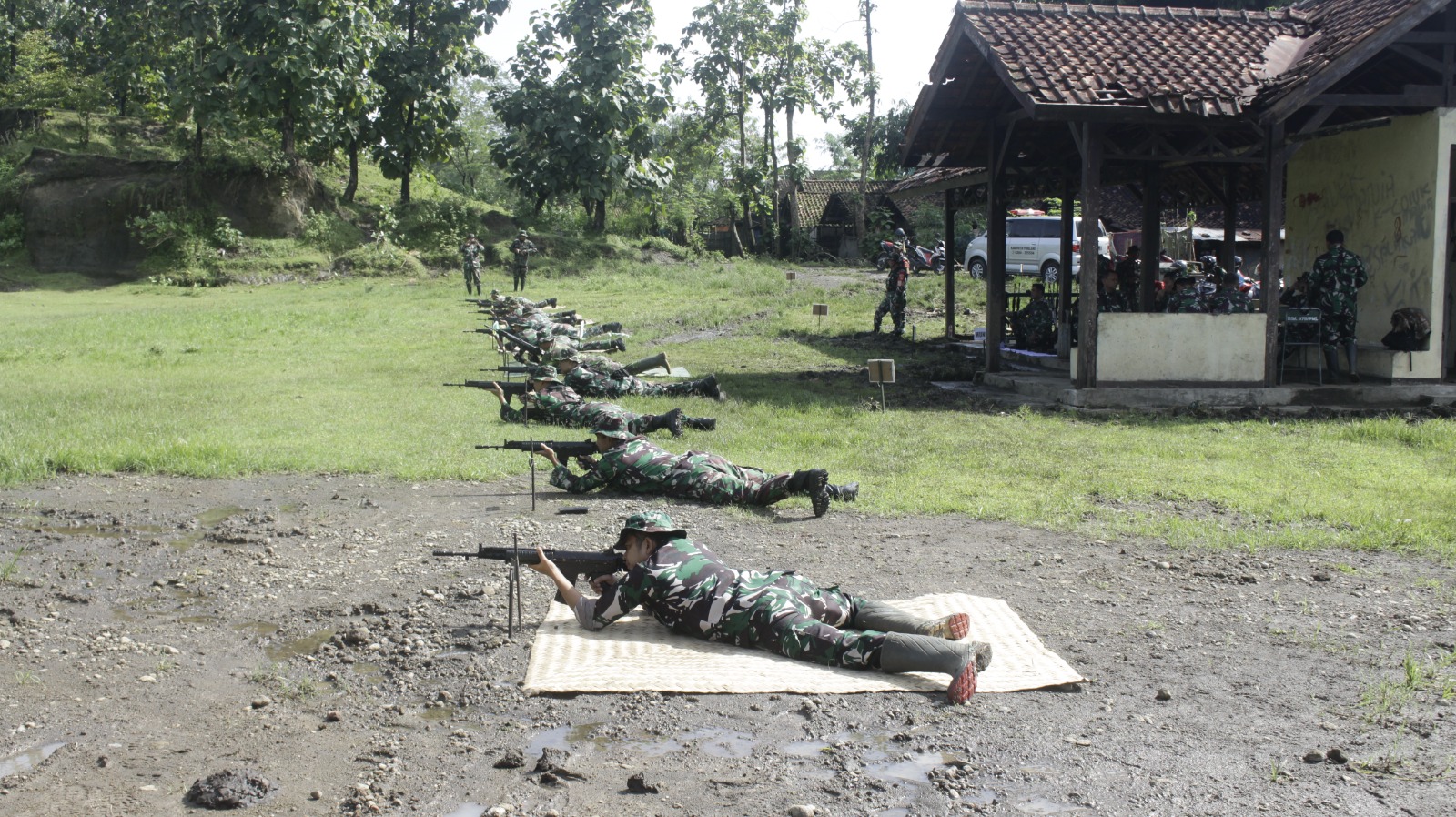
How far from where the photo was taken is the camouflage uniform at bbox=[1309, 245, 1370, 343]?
47.9 ft

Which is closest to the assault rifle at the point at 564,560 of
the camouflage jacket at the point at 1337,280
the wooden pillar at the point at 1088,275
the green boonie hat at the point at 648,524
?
the green boonie hat at the point at 648,524

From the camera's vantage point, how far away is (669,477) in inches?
367

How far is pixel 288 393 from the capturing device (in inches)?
587

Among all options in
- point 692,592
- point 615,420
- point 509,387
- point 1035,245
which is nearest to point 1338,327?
point 615,420

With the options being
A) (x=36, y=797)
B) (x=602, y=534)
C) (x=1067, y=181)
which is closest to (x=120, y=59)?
(x=1067, y=181)

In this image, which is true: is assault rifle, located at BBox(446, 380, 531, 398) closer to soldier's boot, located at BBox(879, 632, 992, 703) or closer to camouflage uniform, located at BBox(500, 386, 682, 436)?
camouflage uniform, located at BBox(500, 386, 682, 436)

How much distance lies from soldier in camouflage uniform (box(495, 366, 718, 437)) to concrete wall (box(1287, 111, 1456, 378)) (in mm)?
8834

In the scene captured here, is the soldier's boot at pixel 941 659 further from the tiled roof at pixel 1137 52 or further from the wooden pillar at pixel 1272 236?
the wooden pillar at pixel 1272 236

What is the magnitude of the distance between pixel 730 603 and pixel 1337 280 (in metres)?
12.0

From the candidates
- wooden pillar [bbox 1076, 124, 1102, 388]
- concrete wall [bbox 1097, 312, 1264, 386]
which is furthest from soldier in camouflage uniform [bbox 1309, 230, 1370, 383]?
wooden pillar [bbox 1076, 124, 1102, 388]

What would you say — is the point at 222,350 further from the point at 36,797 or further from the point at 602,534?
the point at 36,797

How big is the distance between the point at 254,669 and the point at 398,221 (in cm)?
3464

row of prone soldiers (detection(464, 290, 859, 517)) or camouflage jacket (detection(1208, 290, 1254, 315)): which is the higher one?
camouflage jacket (detection(1208, 290, 1254, 315))

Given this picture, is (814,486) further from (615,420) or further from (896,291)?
(896,291)
